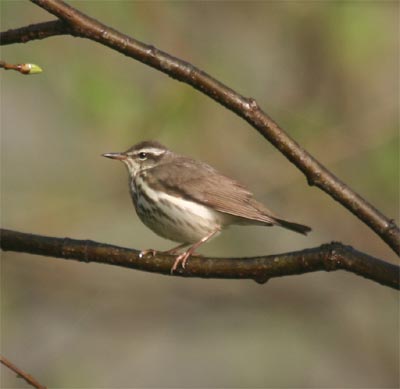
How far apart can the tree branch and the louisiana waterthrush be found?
1.65 metres

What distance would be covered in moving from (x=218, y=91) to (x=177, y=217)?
2192 millimetres

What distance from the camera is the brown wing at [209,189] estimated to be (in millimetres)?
5863

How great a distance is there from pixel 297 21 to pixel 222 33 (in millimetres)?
904

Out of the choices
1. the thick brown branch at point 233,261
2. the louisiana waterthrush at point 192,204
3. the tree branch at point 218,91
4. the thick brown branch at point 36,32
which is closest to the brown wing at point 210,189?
the louisiana waterthrush at point 192,204

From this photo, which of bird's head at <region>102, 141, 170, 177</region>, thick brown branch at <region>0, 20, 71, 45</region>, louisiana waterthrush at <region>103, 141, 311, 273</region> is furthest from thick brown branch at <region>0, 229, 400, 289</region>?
bird's head at <region>102, 141, 170, 177</region>

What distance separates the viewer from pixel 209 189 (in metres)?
6.19

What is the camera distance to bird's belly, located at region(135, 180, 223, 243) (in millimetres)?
5957

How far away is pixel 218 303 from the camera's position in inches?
379

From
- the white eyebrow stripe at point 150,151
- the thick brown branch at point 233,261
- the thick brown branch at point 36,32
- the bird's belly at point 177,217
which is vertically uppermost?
the white eyebrow stripe at point 150,151

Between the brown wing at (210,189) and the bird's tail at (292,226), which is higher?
the brown wing at (210,189)

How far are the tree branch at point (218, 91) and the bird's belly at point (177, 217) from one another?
82.3 inches

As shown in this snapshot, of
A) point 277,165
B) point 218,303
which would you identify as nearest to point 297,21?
point 277,165

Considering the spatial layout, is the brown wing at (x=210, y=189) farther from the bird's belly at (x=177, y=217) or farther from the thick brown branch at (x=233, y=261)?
the thick brown branch at (x=233, y=261)

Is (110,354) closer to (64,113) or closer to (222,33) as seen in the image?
(64,113)
